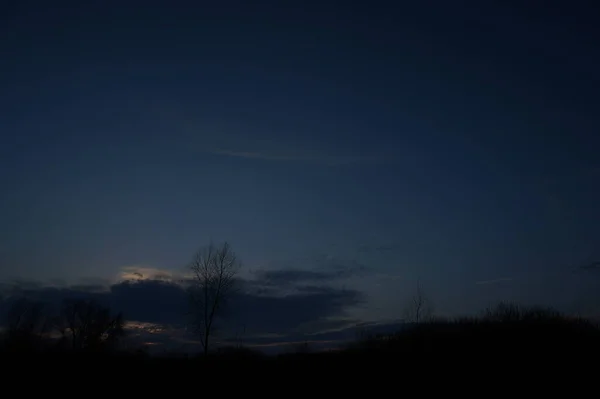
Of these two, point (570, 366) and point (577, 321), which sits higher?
point (577, 321)

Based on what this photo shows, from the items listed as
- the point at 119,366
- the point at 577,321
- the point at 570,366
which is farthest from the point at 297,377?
the point at 577,321

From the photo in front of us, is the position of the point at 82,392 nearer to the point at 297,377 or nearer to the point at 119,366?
the point at 119,366

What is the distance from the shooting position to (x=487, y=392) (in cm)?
1781

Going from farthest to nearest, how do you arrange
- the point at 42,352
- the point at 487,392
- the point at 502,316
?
the point at 502,316 < the point at 42,352 < the point at 487,392

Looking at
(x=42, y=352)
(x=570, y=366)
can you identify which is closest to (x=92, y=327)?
(x=42, y=352)

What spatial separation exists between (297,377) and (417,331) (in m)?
17.4

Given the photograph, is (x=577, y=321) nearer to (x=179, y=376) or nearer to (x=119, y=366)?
(x=179, y=376)

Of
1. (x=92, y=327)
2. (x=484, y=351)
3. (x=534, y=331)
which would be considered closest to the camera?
(x=484, y=351)

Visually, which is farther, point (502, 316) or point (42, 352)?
point (502, 316)

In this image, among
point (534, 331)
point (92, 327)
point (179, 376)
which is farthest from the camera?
point (92, 327)

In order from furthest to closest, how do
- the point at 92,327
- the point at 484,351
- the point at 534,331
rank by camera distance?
1. the point at 92,327
2. the point at 534,331
3. the point at 484,351

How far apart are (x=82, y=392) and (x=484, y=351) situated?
19.9m

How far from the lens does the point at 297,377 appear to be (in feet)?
69.7

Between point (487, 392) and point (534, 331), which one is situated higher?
point (534, 331)
